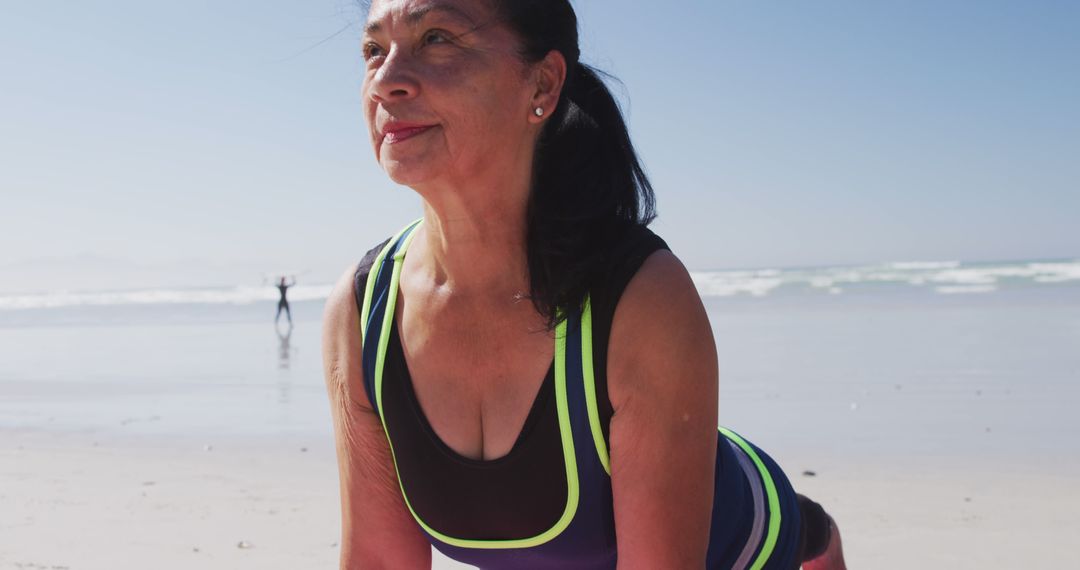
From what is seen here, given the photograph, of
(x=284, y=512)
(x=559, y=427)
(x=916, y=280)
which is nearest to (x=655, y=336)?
(x=559, y=427)

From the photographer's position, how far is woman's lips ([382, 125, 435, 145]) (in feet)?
6.17

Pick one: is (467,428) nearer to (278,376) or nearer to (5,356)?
(278,376)

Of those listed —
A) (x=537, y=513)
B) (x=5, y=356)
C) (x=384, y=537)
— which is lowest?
(x=5, y=356)

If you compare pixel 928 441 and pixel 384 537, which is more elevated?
pixel 384 537

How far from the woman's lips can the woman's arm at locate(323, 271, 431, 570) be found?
0.52 metres

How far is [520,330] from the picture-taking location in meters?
2.08

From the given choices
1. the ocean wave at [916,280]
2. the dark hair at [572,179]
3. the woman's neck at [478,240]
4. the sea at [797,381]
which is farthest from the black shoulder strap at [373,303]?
the ocean wave at [916,280]

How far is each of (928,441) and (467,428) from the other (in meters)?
5.22

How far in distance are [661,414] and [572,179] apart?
560 mm

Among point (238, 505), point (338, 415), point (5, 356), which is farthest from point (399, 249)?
point (5, 356)

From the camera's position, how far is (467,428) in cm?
209

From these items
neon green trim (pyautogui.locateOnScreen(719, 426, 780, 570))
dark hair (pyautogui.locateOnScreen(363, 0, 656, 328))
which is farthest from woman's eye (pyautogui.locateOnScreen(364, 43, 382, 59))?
neon green trim (pyautogui.locateOnScreen(719, 426, 780, 570))

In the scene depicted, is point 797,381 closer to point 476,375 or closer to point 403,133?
point 476,375

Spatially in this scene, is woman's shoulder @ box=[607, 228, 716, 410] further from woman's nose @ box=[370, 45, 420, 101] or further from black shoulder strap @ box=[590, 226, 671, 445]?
woman's nose @ box=[370, 45, 420, 101]
